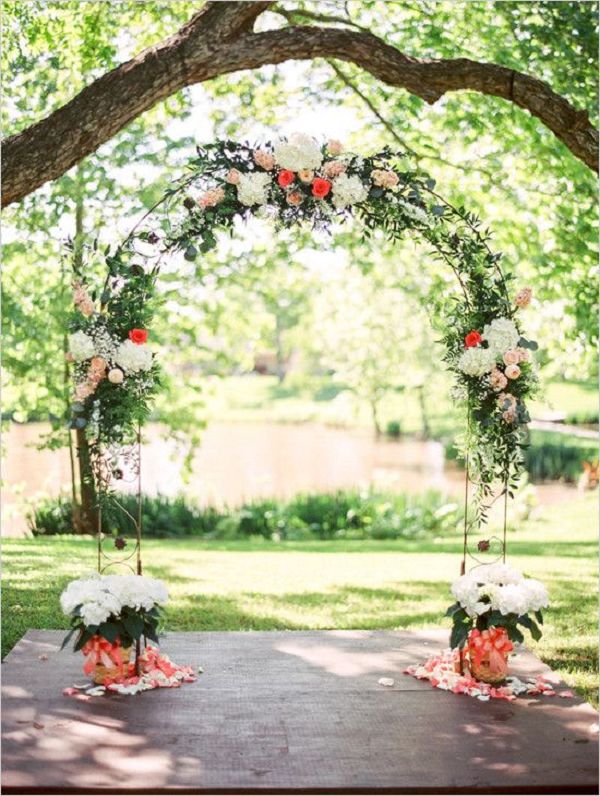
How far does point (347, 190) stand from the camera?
228 inches

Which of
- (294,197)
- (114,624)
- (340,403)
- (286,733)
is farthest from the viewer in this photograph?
(340,403)

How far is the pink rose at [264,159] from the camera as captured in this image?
227 inches

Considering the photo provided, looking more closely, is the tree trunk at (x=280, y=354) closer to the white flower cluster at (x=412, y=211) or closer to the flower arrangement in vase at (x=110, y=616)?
the white flower cluster at (x=412, y=211)

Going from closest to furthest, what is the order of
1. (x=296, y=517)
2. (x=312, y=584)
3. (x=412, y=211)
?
(x=412, y=211)
(x=312, y=584)
(x=296, y=517)

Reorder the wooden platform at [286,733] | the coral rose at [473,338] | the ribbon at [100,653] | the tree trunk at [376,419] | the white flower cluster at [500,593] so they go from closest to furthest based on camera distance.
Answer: the wooden platform at [286,733]
the ribbon at [100,653]
the white flower cluster at [500,593]
the coral rose at [473,338]
the tree trunk at [376,419]

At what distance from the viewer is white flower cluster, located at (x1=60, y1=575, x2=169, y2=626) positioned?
5328 mm

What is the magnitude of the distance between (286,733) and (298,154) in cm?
309

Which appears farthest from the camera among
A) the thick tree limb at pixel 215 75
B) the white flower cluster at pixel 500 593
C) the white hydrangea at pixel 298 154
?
the thick tree limb at pixel 215 75

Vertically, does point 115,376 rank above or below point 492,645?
above

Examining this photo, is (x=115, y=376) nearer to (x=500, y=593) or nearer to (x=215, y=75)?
(x=215, y=75)

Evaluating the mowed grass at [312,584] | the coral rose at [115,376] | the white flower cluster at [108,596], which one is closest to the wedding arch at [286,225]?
the coral rose at [115,376]

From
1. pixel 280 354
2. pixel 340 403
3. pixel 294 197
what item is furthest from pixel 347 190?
pixel 280 354

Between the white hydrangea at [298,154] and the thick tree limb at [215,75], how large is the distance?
975mm

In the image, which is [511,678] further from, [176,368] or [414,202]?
[176,368]
